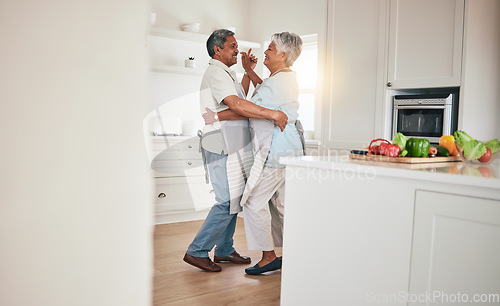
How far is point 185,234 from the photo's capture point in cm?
370

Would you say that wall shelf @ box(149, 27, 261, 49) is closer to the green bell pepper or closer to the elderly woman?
the elderly woman

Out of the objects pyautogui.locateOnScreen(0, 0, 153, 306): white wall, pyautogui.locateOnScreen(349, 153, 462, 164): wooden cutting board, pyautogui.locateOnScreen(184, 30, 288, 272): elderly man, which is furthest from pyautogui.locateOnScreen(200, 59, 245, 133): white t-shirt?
pyautogui.locateOnScreen(0, 0, 153, 306): white wall

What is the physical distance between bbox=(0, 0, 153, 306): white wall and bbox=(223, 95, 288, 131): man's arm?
2.25 m

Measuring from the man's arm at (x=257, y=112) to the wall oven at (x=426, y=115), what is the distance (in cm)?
115

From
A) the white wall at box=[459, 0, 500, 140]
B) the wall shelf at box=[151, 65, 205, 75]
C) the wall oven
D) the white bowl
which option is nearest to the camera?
the white wall at box=[459, 0, 500, 140]

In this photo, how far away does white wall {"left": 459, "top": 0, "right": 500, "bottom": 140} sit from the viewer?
9.45 feet

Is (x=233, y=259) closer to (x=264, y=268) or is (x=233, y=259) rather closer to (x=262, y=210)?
(x=264, y=268)

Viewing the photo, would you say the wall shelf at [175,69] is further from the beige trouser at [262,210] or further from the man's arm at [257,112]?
the beige trouser at [262,210]

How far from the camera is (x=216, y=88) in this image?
2.69 meters

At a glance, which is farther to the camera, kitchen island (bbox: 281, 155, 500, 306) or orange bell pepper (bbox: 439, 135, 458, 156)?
orange bell pepper (bbox: 439, 135, 458, 156)

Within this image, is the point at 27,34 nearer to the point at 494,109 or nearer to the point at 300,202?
the point at 300,202

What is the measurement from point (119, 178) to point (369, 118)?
3.25 m

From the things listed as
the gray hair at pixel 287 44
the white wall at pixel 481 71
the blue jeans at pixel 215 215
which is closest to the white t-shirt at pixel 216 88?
the blue jeans at pixel 215 215

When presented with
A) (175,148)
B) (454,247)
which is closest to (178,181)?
(175,148)
